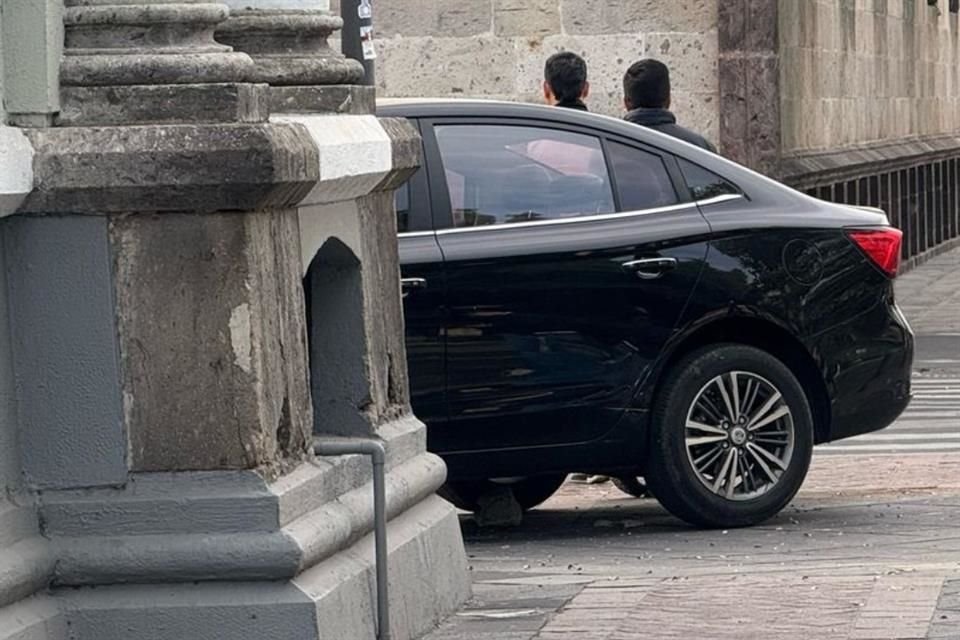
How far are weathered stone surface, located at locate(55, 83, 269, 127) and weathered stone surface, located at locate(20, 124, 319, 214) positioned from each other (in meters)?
0.09

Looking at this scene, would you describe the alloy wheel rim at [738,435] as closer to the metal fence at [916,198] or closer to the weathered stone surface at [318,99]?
the weathered stone surface at [318,99]

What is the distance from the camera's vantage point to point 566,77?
13062 mm

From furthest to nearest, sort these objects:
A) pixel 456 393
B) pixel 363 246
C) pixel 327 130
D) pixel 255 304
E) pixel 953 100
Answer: pixel 953 100, pixel 456 393, pixel 363 246, pixel 327 130, pixel 255 304

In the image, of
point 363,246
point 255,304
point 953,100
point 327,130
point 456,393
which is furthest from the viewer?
point 953,100

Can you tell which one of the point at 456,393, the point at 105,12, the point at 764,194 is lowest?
the point at 456,393

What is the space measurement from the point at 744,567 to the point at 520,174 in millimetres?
1948

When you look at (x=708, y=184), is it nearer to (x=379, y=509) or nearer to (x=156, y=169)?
(x=379, y=509)

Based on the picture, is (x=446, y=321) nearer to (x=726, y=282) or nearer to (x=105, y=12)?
(x=726, y=282)

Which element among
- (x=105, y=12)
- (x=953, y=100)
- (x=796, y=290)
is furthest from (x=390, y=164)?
(x=953, y=100)

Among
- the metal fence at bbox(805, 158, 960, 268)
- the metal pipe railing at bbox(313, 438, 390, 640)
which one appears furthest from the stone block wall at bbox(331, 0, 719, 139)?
the metal pipe railing at bbox(313, 438, 390, 640)

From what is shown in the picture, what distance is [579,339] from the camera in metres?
9.84

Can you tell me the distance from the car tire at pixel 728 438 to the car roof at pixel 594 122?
2.15 ft

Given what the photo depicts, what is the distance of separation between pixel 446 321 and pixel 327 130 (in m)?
2.72

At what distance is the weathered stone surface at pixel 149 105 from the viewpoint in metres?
6.27
